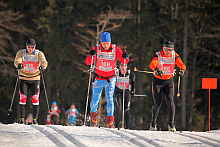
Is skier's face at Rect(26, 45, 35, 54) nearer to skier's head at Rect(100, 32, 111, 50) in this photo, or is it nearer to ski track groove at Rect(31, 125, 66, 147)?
skier's head at Rect(100, 32, 111, 50)

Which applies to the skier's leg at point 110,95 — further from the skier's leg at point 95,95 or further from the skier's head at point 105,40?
the skier's head at point 105,40

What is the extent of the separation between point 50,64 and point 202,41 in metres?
10.1

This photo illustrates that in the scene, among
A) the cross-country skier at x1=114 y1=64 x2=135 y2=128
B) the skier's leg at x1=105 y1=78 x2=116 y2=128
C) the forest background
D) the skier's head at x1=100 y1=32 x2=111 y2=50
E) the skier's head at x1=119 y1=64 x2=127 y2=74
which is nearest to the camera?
the skier's head at x1=100 y1=32 x2=111 y2=50

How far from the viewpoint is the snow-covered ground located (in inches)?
430

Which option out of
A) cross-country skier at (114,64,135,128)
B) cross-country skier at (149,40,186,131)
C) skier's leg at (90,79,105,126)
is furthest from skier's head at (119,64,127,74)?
skier's leg at (90,79,105,126)

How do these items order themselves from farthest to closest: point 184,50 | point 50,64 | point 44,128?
point 50,64 → point 184,50 → point 44,128

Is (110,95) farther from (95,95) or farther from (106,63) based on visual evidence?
(106,63)

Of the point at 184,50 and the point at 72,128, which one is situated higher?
the point at 184,50

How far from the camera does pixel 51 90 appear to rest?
41.8m

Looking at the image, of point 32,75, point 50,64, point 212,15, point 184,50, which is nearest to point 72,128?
point 32,75

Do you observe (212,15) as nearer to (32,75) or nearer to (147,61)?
(147,61)

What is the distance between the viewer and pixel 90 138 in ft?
37.9

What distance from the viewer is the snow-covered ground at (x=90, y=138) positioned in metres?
10.9

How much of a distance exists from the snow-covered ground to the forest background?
871 inches
